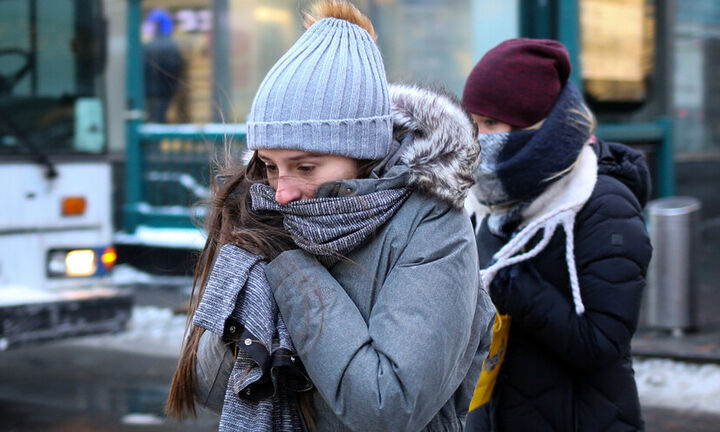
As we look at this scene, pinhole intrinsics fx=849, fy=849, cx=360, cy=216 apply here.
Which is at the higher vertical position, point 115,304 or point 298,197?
point 298,197

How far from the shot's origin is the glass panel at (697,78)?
10.8 m

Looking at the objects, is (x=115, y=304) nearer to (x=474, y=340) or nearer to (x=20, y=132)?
(x=20, y=132)

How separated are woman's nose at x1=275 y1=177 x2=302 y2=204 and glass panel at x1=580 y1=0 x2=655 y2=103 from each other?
762 cm

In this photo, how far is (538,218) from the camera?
2.42 meters

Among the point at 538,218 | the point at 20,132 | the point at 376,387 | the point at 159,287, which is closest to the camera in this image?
the point at 376,387

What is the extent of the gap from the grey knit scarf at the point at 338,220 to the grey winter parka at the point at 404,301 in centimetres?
2

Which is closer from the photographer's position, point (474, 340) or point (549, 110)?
point (474, 340)

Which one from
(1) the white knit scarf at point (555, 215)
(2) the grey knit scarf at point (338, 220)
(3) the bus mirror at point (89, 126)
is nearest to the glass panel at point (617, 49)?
(3) the bus mirror at point (89, 126)

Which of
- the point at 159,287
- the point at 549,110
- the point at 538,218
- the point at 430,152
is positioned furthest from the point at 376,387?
the point at 159,287

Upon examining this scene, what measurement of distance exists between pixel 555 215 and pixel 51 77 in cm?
466

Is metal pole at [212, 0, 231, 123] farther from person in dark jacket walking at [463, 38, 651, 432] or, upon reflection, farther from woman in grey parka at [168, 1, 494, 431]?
woman in grey parka at [168, 1, 494, 431]

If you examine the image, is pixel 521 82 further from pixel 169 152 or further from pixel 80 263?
pixel 169 152

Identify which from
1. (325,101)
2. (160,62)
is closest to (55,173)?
(160,62)

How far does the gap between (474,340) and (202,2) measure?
908cm
